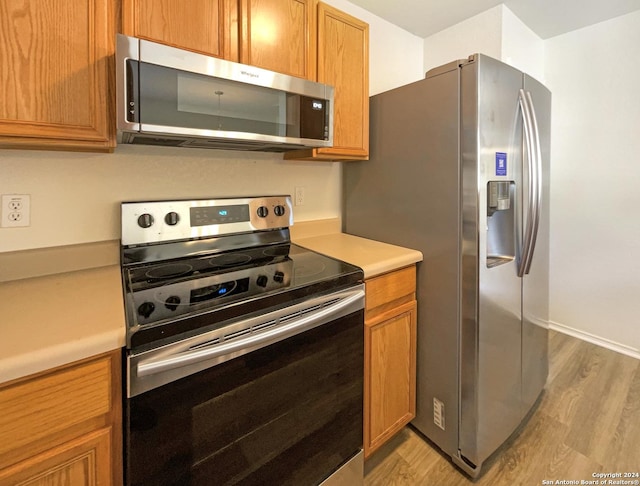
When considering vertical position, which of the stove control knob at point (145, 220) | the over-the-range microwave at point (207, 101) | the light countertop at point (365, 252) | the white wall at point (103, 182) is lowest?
the light countertop at point (365, 252)

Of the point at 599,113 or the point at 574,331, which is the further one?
the point at 574,331

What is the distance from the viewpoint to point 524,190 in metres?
1.47

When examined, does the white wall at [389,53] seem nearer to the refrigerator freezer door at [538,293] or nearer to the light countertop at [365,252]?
the refrigerator freezer door at [538,293]

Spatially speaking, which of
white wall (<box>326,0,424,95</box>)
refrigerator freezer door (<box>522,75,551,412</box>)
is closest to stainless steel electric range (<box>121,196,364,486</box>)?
refrigerator freezer door (<box>522,75,551,412</box>)

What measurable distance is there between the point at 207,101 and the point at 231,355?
0.81 meters

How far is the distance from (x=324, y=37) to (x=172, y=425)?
160 cm

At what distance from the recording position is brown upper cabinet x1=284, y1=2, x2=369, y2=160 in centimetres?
152

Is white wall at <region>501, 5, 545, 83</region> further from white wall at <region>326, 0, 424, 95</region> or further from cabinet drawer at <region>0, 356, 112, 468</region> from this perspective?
cabinet drawer at <region>0, 356, 112, 468</region>

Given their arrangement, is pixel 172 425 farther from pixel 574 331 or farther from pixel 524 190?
pixel 574 331

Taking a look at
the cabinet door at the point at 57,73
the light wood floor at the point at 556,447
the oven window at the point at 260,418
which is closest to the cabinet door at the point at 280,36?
the cabinet door at the point at 57,73

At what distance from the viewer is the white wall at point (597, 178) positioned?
2258 millimetres

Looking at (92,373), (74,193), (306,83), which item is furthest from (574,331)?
(74,193)

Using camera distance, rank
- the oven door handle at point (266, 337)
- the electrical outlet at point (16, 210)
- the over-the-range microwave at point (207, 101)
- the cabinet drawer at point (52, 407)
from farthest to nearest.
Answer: the electrical outlet at point (16, 210)
the over-the-range microwave at point (207, 101)
the oven door handle at point (266, 337)
the cabinet drawer at point (52, 407)

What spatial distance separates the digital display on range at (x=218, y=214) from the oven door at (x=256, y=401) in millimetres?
650
